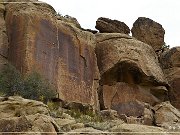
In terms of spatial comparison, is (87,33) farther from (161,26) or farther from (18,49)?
(161,26)

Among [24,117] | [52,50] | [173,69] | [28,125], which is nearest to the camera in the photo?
[28,125]

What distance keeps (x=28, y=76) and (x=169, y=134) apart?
6.27m

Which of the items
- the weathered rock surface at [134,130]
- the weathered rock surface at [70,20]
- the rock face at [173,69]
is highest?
the weathered rock surface at [70,20]

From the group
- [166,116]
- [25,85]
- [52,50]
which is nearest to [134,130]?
[25,85]

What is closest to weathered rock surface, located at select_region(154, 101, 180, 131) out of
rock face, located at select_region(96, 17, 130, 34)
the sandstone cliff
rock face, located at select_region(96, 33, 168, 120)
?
the sandstone cliff

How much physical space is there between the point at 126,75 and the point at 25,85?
7094mm

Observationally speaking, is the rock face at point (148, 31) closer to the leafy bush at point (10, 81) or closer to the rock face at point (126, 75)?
the rock face at point (126, 75)

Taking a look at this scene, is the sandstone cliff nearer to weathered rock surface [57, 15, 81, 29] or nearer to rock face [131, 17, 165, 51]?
weathered rock surface [57, 15, 81, 29]

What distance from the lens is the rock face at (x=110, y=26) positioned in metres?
24.5

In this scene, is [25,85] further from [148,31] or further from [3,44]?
[148,31]

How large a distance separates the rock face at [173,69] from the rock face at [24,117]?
12786mm

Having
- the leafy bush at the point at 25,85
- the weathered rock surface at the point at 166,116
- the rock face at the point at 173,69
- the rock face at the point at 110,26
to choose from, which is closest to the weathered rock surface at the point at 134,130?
the leafy bush at the point at 25,85

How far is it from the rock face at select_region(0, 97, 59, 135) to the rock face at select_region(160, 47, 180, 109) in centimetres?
1279

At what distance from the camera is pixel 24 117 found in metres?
11.3
